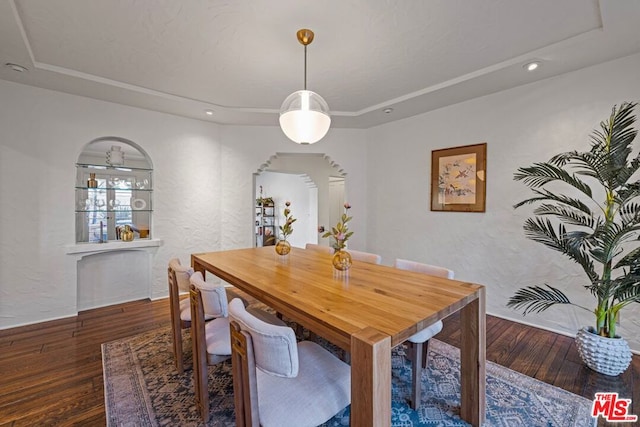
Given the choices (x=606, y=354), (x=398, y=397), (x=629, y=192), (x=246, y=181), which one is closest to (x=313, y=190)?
(x=246, y=181)

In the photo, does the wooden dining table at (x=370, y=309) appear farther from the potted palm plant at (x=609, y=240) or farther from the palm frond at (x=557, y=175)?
the palm frond at (x=557, y=175)

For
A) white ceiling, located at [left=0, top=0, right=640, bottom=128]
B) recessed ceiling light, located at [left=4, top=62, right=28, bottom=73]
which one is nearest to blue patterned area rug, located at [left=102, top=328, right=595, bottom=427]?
white ceiling, located at [left=0, top=0, right=640, bottom=128]

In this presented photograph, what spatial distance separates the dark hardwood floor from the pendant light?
2142 mm

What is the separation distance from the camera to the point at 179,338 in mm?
1923

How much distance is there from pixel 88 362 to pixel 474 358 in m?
2.76

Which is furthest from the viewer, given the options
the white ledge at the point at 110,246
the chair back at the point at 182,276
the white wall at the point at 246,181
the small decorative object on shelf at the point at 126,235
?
the small decorative object on shelf at the point at 126,235

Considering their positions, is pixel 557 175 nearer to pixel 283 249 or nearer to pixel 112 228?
pixel 283 249

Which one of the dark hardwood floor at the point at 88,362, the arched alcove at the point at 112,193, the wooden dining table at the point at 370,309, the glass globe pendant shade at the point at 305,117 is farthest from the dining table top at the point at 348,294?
the arched alcove at the point at 112,193

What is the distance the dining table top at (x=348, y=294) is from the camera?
1059 mm

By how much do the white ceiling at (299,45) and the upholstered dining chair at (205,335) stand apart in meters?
1.78

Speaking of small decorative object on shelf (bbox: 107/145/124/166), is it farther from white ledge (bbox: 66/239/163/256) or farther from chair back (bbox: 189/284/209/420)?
chair back (bbox: 189/284/209/420)

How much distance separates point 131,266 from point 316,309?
11.3 ft

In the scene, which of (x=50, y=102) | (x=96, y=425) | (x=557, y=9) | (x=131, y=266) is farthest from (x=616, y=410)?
(x=50, y=102)

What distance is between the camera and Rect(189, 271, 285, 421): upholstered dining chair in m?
1.45
